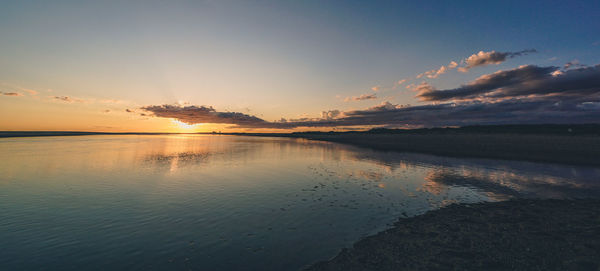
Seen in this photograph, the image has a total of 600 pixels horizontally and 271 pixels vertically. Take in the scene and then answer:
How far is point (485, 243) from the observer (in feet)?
36.0

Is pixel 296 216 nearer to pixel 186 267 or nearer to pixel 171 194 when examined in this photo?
pixel 186 267

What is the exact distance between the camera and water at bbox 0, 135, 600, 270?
10.9 meters

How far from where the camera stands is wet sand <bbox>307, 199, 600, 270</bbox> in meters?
9.27

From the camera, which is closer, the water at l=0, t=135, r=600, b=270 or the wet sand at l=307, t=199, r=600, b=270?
the wet sand at l=307, t=199, r=600, b=270

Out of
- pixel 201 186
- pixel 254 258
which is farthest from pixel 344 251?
pixel 201 186

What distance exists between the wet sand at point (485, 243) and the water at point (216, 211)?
63.3 inches

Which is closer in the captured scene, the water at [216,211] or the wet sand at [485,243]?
the wet sand at [485,243]

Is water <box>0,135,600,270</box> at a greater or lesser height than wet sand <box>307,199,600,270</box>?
lesser

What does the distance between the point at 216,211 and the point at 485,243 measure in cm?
1690

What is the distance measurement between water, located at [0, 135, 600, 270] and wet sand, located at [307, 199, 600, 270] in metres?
1.61

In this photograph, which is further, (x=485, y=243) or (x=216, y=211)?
(x=216, y=211)

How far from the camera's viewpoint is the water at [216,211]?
10.9 m

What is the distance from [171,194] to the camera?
22266 millimetres

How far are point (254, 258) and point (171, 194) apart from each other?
15.8 m
